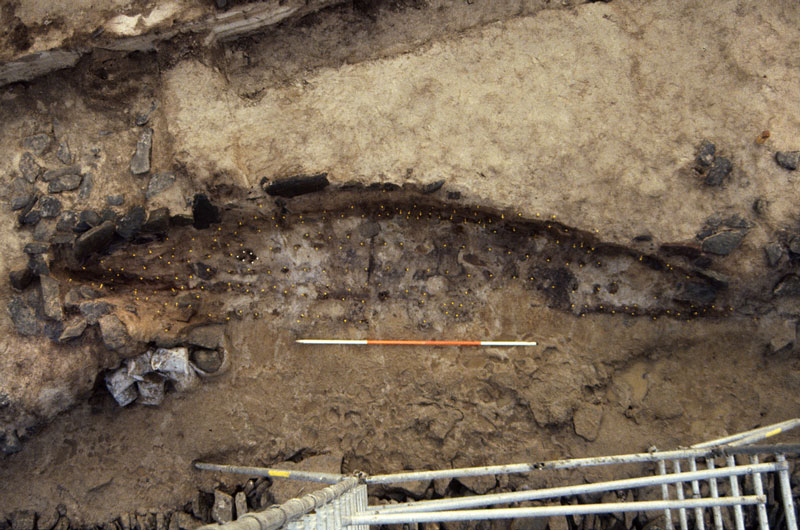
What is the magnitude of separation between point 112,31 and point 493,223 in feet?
12.2

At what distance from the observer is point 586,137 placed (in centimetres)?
511

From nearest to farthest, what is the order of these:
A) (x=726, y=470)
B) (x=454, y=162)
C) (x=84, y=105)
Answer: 1. (x=726, y=470)
2. (x=454, y=162)
3. (x=84, y=105)

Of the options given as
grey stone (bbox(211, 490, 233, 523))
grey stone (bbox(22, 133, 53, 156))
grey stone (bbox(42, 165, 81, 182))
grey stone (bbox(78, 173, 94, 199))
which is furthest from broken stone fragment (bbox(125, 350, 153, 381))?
grey stone (bbox(22, 133, 53, 156))

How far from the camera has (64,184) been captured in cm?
529

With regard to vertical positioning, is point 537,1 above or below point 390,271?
above

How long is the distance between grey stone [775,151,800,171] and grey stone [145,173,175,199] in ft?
17.1

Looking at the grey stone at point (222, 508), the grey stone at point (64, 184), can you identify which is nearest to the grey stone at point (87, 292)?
the grey stone at point (64, 184)

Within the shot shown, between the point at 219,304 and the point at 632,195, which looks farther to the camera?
the point at 219,304

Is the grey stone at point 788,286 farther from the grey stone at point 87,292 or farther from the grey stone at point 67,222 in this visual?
the grey stone at point 67,222

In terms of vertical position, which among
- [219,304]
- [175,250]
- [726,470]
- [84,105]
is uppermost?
[84,105]

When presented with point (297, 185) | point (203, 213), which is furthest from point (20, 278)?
point (297, 185)

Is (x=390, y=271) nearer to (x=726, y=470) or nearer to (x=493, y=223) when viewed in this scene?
(x=493, y=223)

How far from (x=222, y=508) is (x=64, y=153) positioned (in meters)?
3.50

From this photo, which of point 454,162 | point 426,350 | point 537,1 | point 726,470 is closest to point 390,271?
point 426,350
